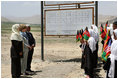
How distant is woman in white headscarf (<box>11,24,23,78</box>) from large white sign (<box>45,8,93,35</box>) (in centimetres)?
312

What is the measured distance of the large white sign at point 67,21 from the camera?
8180 mm

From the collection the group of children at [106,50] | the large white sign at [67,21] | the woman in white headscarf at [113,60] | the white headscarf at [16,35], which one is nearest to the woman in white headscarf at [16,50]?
the white headscarf at [16,35]

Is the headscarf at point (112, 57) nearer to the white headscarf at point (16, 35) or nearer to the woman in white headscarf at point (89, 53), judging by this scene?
the woman in white headscarf at point (89, 53)

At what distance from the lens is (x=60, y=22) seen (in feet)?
27.9

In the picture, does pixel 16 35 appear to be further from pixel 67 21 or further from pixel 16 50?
pixel 67 21

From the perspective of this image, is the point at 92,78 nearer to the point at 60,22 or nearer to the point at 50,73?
the point at 50,73

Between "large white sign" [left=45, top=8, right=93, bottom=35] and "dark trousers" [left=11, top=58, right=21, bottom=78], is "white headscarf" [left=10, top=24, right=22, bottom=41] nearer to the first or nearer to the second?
"dark trousers" [left=11, top=58, right=21, bottom=78]

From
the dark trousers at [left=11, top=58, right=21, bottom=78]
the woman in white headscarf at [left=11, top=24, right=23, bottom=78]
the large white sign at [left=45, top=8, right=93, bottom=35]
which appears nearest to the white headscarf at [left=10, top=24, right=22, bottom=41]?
the woman in white headscarf at [left=11, top=24, right=23, bottom=78]

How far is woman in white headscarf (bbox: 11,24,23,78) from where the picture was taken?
556cm

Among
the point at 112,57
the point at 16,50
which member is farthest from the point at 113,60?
the point at 16,50

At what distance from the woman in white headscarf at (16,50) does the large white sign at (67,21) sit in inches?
123

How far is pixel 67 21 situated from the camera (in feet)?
27.6

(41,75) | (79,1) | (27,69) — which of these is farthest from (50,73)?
(79,1)

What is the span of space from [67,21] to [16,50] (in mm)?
3395
